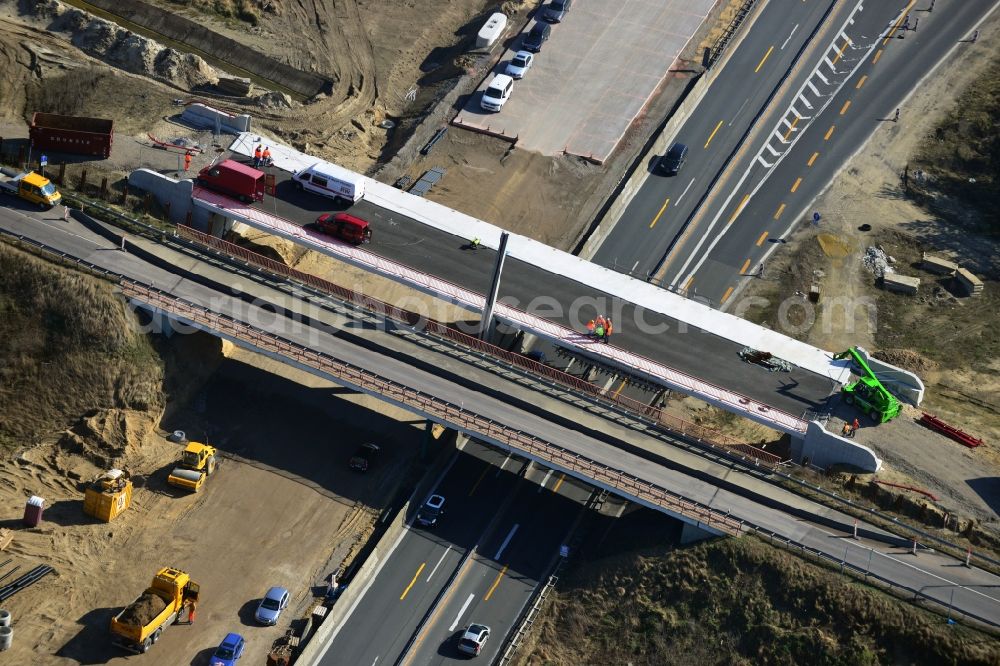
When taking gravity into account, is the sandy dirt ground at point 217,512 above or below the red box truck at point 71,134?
below

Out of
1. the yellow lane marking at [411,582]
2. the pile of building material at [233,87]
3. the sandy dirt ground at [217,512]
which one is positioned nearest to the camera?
the sandy dirt ground at [217,512]

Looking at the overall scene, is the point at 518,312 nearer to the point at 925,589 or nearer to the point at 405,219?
the point at 405,219

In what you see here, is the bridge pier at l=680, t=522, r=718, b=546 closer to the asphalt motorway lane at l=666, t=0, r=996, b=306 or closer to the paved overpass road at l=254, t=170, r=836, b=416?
the paved overpass road at l=254, t=170, r=836, b=416

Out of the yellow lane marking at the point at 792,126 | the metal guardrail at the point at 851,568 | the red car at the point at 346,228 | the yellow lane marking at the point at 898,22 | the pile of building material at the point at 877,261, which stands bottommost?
the red car at the point at 346,228

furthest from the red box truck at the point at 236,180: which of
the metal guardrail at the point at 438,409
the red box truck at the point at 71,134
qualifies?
the metal guardrail at the point at 438,409

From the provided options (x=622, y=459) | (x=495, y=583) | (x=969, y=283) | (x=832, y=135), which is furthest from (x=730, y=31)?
(x=495, y=583)

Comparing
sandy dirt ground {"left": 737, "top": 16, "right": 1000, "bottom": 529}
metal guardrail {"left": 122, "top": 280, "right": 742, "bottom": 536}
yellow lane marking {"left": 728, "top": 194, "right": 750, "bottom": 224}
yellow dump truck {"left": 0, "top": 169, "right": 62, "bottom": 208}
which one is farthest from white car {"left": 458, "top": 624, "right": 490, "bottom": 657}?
yellow lane marking {"left": 728, "top": 194, "right": 750, "bottom": 224}

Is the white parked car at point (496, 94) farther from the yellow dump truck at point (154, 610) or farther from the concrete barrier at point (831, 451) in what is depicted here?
the yellow dump truck at point (154, 610)
